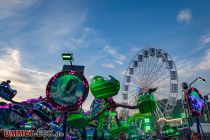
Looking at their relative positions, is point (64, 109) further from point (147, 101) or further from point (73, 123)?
point (147, 101)

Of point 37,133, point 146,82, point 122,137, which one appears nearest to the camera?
point 37,133

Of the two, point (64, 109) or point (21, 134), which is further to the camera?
point (64, 109)

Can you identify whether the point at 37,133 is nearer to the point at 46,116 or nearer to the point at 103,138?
the point at 103,138

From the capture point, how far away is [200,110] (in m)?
22.0

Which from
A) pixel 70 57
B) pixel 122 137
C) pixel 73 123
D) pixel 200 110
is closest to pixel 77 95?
pixel 70 57

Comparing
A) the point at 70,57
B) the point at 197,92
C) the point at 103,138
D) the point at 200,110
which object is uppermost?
the point at 70,57

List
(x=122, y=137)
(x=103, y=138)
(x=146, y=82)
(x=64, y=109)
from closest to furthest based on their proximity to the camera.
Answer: (x=122, y=137) < (x=64, y=109) < (x=103, y=138) < (x=146, y=82)

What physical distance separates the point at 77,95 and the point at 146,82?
95.4 feet

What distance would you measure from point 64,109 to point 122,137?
22.6 ft

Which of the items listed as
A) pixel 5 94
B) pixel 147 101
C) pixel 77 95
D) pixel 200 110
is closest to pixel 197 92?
pixel 200 110

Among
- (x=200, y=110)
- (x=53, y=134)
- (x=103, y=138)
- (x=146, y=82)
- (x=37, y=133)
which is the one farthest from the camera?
(x=146, y=82)

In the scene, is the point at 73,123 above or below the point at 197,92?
below

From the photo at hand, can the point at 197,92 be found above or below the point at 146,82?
below

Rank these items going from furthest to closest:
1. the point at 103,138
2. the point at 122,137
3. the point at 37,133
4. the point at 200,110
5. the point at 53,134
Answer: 1. the point at 103,138
2. the point at 200,110
3. the point at 122,137
4. the point at 53,134
5. the point at 37,133
